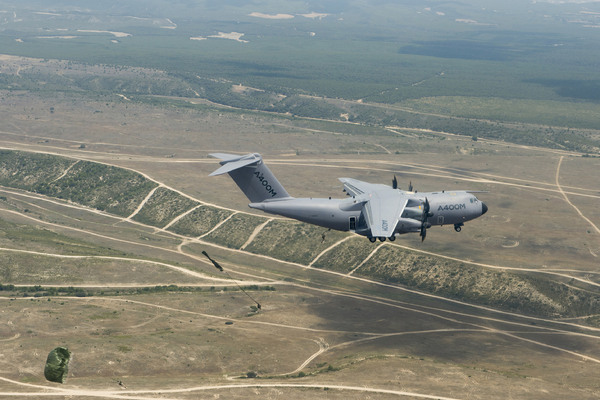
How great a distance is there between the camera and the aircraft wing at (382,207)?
7481cm

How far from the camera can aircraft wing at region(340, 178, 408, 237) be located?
245 ft

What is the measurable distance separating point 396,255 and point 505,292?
2164 cm

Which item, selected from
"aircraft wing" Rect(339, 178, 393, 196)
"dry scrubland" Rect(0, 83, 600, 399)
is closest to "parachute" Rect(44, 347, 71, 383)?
"dry scrubland" Rect(0, 83, 600, 399)

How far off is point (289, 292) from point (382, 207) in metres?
39.7

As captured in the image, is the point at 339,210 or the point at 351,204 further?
the point at 339,210

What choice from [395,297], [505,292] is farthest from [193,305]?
[505,292]

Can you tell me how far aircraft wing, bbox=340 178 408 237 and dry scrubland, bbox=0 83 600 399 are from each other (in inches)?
667

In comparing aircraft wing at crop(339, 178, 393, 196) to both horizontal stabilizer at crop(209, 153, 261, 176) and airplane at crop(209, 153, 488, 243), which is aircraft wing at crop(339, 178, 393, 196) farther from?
horizontal stabilizer at crop(209, 153, 261, 176)

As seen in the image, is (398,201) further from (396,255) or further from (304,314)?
(396,255)

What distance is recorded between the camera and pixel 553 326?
344ft

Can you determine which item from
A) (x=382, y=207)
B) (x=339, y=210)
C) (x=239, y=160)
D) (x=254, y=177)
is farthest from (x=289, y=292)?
(x=382, y=207)

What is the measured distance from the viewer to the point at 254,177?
84375mm

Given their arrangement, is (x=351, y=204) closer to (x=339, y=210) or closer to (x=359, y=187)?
(x=339, y=210)

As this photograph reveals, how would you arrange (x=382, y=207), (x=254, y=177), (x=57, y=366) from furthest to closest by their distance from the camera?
(x=254, y=177) < (x=382, y=207) < (x=57, y=366)
